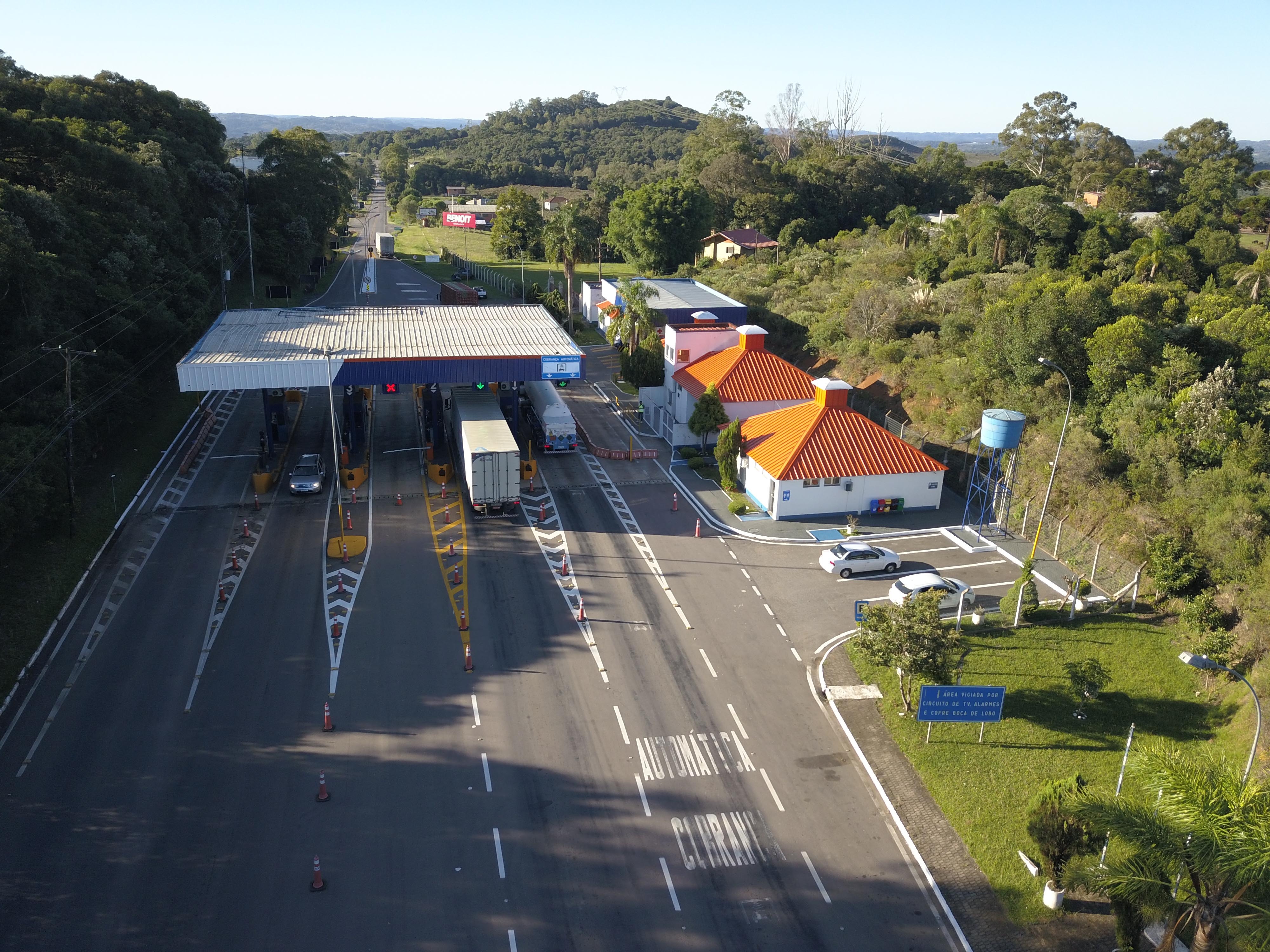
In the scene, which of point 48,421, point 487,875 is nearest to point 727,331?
point 48,421

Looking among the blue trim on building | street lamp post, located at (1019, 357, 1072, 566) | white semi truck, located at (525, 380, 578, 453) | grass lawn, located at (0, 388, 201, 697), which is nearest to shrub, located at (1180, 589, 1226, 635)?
street lamp post, located at (1019, 357, 1072, 566)

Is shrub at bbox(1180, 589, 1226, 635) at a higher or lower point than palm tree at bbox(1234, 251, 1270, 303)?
lower

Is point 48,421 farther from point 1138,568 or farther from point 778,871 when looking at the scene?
point 1138,568

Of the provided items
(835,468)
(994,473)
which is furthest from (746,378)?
(994,473)

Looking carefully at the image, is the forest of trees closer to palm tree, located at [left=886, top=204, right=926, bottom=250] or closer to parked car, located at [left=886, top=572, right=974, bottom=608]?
parked car, located at [left=886, top=572, right=974, bottom=608]

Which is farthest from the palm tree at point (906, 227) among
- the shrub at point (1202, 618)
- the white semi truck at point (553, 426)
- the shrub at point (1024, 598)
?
the shrub at point (1202, 618)
